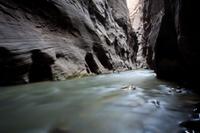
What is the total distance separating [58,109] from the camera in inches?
162

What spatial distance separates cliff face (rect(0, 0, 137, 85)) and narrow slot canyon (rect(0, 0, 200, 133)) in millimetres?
40

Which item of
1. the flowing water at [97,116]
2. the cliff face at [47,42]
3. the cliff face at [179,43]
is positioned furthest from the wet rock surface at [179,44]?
the cliff face at [47,42]

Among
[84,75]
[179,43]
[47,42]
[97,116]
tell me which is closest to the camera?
[97,116]

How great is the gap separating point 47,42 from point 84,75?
3.22 m

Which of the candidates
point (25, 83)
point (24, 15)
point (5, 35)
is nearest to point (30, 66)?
point (25, 83)

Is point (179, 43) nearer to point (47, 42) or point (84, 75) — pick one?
point (47, 42)

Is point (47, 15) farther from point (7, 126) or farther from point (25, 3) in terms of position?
point (7, 126)

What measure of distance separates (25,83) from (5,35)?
2237 millimetres

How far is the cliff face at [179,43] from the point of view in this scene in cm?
539

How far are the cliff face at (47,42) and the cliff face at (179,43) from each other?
5.11 meters

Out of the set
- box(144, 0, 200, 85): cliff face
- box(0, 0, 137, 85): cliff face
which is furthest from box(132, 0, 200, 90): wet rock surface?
box(0, 0, 137, 85): cliff face

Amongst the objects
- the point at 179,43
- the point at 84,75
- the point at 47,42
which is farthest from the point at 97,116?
the point at 84,75

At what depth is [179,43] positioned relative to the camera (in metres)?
6.55

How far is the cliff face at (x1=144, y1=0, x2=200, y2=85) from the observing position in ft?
17.7
